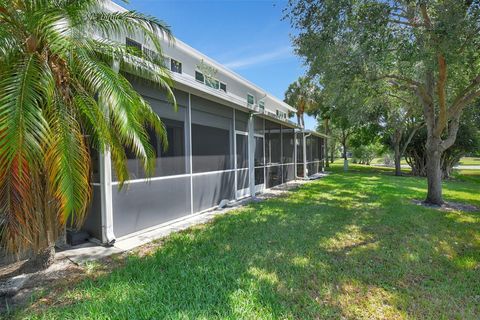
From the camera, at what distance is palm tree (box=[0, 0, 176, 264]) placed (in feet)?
8.13

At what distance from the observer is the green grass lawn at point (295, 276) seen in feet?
9.34

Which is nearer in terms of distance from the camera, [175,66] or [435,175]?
[435,175]

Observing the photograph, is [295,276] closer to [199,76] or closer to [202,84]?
[202,84]

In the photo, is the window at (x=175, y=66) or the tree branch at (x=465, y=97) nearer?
the tree branch at (x=465, y=97)

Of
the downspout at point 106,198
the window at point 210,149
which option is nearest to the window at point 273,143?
the window at point 210,149

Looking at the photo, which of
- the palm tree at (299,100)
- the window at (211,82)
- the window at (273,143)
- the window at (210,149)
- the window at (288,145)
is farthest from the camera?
the palm tree at (299,100)

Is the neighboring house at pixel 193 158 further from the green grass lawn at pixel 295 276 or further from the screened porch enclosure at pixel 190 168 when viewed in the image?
the green grass lawn at pixel 295 276

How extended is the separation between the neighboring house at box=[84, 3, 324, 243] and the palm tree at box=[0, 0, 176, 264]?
102 centimetres

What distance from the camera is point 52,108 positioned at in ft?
9.87

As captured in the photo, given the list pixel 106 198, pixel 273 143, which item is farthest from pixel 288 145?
pixel 106 198

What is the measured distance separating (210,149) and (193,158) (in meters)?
0.88

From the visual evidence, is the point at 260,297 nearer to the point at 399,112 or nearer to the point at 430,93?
the point at 430,93

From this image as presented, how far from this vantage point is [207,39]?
40.7 feet

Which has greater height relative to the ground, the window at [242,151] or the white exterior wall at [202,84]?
the white exterior wall at [202,84]
